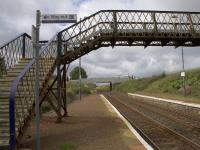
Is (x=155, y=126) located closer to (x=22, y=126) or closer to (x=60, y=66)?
(x=60, y=66)

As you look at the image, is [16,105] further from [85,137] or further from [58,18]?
[58,18]

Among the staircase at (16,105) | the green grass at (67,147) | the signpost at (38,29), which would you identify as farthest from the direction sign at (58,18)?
the green grass at (67,147)

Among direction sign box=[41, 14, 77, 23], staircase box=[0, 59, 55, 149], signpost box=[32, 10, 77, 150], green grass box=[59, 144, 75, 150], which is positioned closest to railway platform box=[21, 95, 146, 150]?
green grass box=[59, 144, 75, 150]

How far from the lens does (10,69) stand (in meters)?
18.4

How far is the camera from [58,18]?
10695mm

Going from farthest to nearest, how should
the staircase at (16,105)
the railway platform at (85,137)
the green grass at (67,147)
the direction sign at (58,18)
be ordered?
1. the railway platform at (85,137)
2. the green grass at (67,147)
3. the staircase at (16,105)
4. the direction sign at (58,18)

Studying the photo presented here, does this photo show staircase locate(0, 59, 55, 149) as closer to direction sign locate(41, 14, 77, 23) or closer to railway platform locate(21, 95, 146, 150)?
railway platform locate(21, 95, 146, 150)

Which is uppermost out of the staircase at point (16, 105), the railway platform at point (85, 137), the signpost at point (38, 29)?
the signpost at point (38, 29)

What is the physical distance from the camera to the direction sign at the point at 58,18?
10469 millimetres

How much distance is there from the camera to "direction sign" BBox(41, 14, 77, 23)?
34.3 feet

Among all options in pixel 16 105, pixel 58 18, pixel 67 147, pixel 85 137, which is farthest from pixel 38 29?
pixel 85 137

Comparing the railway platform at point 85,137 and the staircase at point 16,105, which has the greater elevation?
the staircase at point 16,105

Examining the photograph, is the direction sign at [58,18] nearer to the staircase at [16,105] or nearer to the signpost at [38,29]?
the signpost at [38,29]

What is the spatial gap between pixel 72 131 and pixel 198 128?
5864mm
